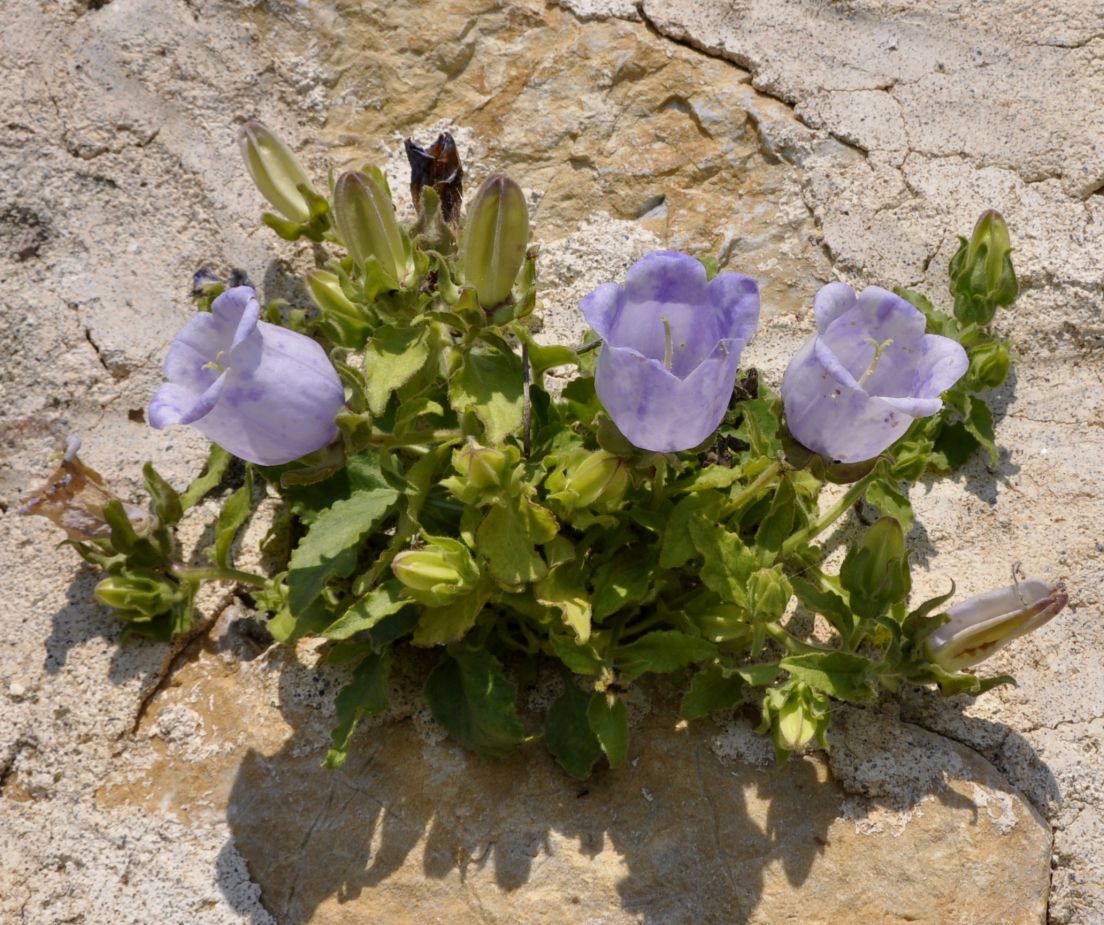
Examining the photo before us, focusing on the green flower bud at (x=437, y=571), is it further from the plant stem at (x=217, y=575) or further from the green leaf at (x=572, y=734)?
the plant stem at (x=217, y=575)

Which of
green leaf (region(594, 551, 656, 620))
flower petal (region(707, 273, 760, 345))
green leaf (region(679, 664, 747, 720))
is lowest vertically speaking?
green leaf (region(679, 664, 747, 720))

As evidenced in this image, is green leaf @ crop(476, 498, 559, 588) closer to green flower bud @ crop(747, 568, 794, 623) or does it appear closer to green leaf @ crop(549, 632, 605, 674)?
green leaf @ crop(549, 632, 605, 674)

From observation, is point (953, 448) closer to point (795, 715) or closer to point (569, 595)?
point (795, 715)

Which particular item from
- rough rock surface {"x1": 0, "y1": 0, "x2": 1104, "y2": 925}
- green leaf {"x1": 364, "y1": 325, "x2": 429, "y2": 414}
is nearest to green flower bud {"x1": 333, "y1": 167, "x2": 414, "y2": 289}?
green leaf {"x1": 364, "y1": 325, "x2": 429, "y2": 414}

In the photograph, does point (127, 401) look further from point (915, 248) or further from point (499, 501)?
point (915, 248)

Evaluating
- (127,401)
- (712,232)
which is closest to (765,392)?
(712,232)

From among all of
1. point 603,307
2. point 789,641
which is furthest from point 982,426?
point 603,307
